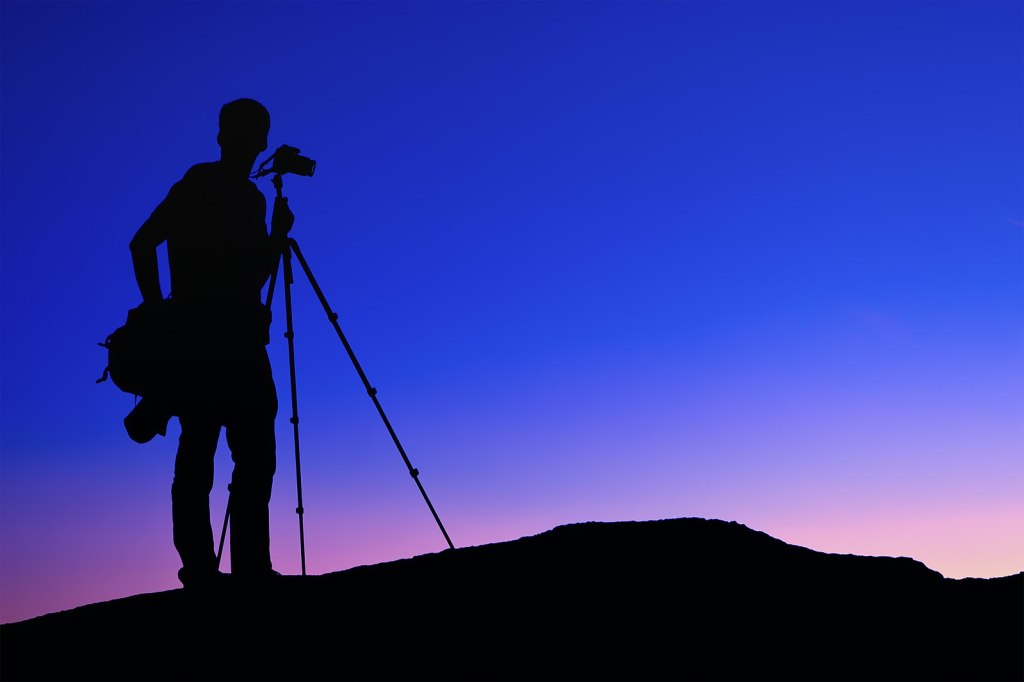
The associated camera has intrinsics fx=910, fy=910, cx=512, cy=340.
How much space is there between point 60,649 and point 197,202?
2804mm

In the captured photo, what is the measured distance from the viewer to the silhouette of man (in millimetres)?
5641

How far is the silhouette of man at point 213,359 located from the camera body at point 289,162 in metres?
0.86

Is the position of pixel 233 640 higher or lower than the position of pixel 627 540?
lower

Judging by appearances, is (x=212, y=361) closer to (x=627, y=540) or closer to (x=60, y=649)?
(x=60, y=649)

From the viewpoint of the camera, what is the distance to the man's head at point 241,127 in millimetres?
6090

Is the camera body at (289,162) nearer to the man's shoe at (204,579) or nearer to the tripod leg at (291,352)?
the tripod leg at (291,352)

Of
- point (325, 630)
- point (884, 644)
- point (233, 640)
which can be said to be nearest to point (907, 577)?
point (884, 644)

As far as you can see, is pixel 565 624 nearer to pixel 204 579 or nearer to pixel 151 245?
pixel 204 579

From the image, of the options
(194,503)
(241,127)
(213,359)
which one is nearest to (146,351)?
(213,359)

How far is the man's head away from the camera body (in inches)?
25.9

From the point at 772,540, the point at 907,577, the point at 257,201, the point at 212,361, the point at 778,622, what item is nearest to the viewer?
the point at 778,622

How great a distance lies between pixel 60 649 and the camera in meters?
5.32

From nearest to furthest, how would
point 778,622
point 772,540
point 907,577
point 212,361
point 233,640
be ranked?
point 233,640
point 778,622
point 212,361
point 907,577
point 772,540

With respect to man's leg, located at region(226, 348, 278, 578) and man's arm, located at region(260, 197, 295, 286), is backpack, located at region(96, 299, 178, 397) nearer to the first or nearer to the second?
man's leg, located at region(226, 348, 278, 578)
